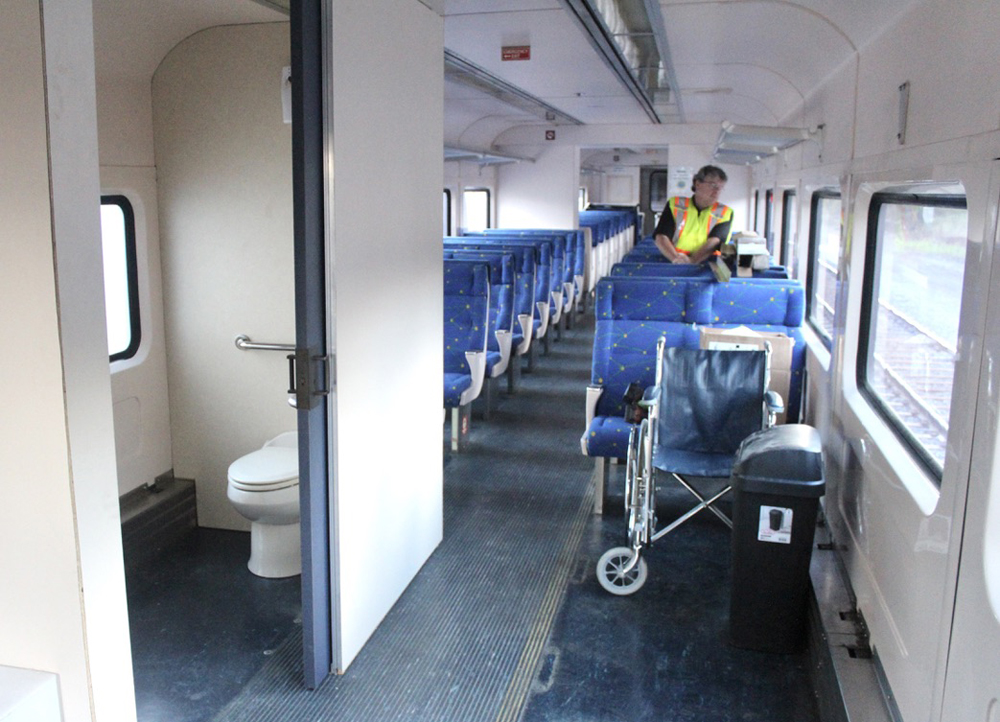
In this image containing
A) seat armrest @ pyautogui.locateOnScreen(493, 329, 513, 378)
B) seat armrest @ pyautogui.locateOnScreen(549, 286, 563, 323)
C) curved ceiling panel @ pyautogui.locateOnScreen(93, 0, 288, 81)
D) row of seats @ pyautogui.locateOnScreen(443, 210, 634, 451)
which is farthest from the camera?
seat armrest @ pyautogui.locateOnScreen(549, 286, 563, 323)

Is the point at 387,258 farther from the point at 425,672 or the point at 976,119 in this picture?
the point at 976,119

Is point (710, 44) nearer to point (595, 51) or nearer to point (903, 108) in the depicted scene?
point (595, 51)

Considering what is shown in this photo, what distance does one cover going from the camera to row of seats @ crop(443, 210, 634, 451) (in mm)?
5949

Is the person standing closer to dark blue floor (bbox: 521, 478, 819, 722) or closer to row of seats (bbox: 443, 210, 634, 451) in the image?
row of seats (bbox: 443, 210, 634, 451)

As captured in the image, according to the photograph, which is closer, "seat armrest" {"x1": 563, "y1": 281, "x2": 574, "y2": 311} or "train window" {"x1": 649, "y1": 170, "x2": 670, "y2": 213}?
"seat armrest" {"x1": 563, "y1": 281, "x2": 574, "y2": 311}

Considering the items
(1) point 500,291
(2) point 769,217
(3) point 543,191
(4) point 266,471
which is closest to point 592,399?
(4) point 266,471

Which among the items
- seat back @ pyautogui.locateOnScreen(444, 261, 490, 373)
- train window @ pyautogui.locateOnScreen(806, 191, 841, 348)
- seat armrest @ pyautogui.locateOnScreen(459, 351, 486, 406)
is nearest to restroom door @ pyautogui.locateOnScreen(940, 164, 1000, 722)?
train window @ pyautogui.locateOnScreen(806, 191, 841, 348)

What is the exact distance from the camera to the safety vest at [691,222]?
658cm

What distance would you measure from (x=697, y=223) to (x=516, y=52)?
1.93m

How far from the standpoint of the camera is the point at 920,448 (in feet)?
9.08

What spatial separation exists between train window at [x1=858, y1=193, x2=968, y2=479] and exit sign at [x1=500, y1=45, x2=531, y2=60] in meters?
2.97

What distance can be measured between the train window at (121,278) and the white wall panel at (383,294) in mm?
1466

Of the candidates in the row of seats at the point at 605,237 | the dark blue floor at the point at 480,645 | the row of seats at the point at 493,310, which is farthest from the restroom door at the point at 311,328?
the row of seats at the point at 605,237

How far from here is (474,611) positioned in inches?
149
